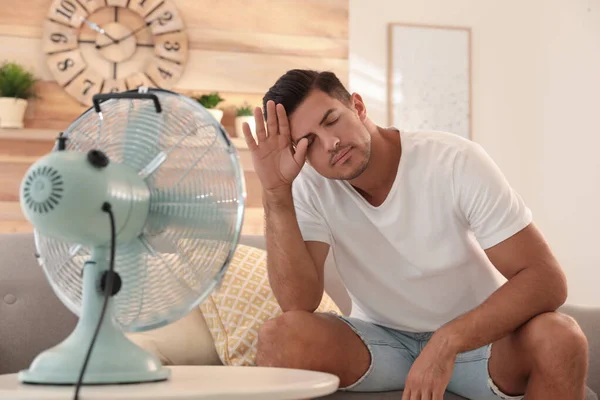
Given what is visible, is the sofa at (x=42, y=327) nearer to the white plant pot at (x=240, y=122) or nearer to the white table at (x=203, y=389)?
the white table at (x=203, y=389)

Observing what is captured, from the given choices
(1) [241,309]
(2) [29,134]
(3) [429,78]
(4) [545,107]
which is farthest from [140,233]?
(4) [545,107]

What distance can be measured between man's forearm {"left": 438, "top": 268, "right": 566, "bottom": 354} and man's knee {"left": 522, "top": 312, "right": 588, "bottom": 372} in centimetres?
5

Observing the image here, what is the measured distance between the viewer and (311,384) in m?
0.98

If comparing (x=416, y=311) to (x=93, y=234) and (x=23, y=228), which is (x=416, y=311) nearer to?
(x=93, y=234)

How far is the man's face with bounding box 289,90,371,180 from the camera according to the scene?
1770 millimetres

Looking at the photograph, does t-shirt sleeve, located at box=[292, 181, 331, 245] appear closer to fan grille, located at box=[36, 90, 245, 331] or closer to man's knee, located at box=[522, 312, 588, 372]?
man's knee, located at box=[522, 312, 588, 372]

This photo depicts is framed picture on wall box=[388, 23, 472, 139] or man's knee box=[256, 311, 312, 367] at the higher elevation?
framed picture on wall box=[388, 23, 472, 139]

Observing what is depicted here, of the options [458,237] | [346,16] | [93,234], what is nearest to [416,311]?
[458,237]

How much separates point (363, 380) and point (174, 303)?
2.60 feet

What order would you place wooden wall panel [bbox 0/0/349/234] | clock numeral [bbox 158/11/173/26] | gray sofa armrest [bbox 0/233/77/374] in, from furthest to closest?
clock numeral [bbox 158/11/173/26] → wooden wall panel [bbox 0/0/349/234] → gray sofa armrest [bbox 0/233/77/374]

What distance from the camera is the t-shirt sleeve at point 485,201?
5.46ft

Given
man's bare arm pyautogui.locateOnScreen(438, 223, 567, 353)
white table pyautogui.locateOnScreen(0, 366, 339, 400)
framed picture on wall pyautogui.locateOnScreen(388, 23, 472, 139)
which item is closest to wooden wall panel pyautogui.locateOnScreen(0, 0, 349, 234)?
framed picture on wall pyautogui.locateOnScreen(388, 23, 472, 139)

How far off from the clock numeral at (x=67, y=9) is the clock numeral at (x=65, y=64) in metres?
0.19

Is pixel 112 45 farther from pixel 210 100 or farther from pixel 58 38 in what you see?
pixel 210 100
